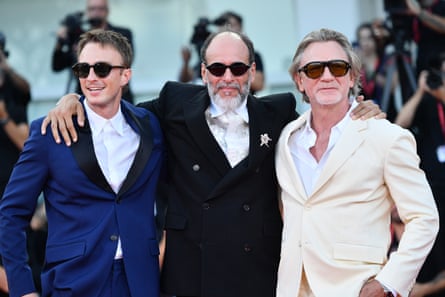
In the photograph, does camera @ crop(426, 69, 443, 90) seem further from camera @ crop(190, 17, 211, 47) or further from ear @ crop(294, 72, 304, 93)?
ear @ crop(294, 72, 304, 93)

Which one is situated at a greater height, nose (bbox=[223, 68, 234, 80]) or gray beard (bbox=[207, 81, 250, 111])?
nose (bbox=[223, 68, 234, 80])

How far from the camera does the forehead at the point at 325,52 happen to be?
4.16 meters

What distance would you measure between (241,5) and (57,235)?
5892 millimetres

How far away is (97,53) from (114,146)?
0.47m

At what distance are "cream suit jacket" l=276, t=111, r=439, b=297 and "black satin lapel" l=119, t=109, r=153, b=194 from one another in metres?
0.73

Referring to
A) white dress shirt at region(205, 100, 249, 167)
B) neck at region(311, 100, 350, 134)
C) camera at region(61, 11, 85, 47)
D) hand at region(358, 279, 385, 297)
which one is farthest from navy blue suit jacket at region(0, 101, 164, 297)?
camera at region(61, 11, 85, 47)

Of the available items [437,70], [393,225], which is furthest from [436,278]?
[437,70]

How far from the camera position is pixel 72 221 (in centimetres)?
407

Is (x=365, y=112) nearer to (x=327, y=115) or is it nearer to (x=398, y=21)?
(x=327, y=115)

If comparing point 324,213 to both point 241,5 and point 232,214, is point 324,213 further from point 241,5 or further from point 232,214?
point 241,5

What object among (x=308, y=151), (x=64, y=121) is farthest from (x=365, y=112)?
(x=64, y=121)

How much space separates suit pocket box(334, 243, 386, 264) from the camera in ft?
12.7

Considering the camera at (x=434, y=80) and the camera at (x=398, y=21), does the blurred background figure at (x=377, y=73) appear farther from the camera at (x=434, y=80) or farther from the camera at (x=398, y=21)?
the camera at (x=434, y=80)

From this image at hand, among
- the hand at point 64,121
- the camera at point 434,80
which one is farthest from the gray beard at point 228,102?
the camera at point 434,80
